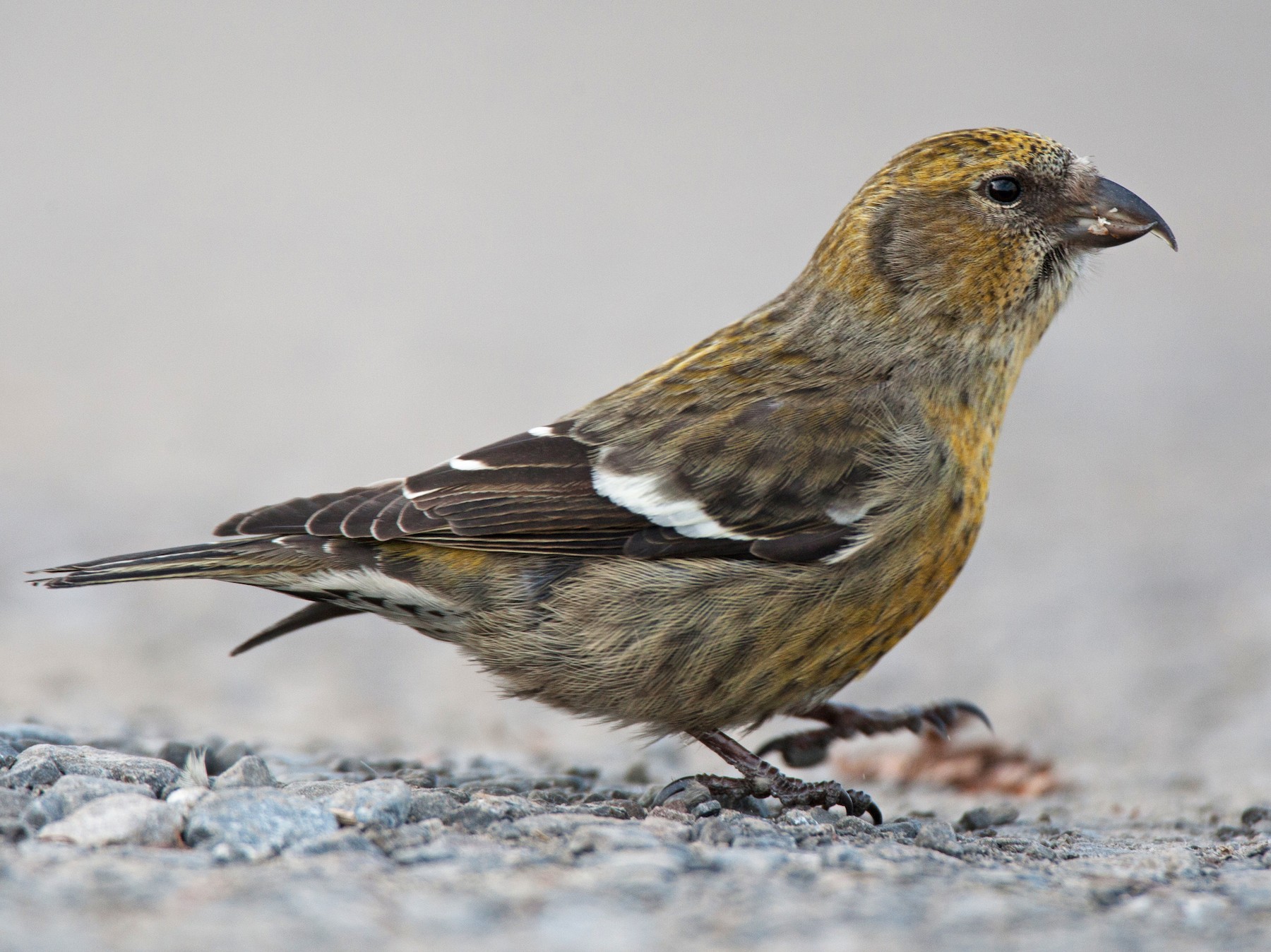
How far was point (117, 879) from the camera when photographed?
257cm

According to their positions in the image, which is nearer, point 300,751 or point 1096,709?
point 300,751

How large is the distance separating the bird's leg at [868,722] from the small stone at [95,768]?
206cm

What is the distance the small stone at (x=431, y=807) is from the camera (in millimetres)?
3363

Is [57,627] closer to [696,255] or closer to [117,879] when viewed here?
[117,879]

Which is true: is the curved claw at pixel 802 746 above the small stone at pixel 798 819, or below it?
above

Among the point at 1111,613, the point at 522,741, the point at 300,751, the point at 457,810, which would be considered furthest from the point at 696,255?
the point at 457,810

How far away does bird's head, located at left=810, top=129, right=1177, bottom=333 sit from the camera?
4.68 meters

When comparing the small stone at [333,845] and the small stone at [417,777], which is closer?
the small stone at [333,845]

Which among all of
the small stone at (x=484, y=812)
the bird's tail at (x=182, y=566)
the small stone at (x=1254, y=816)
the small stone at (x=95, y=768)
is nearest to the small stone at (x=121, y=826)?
the small stone at (x=95, y=768)

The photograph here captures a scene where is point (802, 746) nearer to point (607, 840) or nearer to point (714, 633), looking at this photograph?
point (714, 633)

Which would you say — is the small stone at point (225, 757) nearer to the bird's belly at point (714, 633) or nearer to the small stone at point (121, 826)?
the bird's belly at point (714, 633)

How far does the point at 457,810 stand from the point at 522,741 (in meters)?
3.05

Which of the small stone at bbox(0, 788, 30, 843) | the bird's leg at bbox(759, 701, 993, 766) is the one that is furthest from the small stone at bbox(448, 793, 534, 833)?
the bird's leg at bbox(759, 701, 993, 766)

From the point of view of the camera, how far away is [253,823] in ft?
9.86
